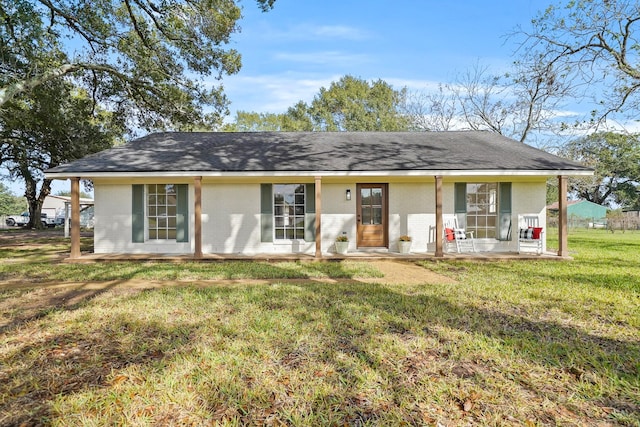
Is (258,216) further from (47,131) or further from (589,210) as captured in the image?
(589,210)

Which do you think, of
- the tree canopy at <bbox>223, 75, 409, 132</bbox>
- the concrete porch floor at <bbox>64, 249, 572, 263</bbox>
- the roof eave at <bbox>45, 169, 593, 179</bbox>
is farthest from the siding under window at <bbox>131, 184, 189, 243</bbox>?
the tree canopy at <bbox>223, 75, 409, 132</bbox>

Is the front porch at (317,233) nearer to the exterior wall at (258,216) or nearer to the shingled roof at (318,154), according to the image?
the shingled roof at (318,154)

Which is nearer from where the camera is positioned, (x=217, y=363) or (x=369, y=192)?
(x=217, y=363)

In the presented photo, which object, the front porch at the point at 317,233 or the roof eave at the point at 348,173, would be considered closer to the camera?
the roof eave at the point at 348,173

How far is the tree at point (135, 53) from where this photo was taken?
1047 centimetres

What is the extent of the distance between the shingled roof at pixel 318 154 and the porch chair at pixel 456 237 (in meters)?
1.93

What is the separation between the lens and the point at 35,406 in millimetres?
2443

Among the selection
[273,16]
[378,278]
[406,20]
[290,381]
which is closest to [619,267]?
[378,278]


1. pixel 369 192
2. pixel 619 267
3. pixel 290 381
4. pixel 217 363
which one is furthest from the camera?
pixel 369 192

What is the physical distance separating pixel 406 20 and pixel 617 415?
12.9 m

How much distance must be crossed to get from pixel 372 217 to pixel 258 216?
141 inches

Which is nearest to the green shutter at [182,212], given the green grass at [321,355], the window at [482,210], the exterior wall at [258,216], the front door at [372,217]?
→ the exterior wall at [258,216]

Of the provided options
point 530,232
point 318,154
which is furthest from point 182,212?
point 530,232

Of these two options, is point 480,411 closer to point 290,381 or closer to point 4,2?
point 290,381
